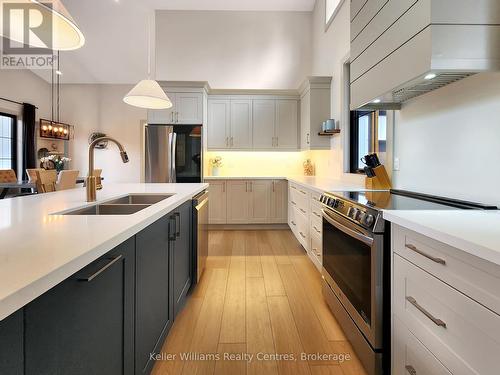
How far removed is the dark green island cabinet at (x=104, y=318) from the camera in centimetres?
59

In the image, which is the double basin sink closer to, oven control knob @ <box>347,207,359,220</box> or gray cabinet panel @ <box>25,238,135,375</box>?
gray cabinet panel @ <box>25,238,135,375</box>

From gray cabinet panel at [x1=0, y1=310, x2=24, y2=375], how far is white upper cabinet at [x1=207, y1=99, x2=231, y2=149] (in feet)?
15.5

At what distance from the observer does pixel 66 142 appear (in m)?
7.66

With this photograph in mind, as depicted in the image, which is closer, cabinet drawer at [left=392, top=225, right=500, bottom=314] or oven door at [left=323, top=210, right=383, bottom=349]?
cabinet drawer at [left=392, top=225, right=500, bottom=314]

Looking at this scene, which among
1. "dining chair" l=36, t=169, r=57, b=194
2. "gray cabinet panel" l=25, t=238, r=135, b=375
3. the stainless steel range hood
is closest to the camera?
"gray cabinet panel" l=25, t=238, r=135, b=375

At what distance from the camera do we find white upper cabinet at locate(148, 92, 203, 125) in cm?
473

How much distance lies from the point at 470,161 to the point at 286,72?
4.48 meters

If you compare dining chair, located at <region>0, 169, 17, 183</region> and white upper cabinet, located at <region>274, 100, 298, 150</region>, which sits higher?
white upper cabinet, located at <region>274, 100, 298, 150</region>

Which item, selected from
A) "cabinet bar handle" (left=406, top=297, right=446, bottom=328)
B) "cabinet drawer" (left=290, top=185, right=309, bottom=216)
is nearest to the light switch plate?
"cabinet drawer" (left=290, top=185, right=309, bottom=216)

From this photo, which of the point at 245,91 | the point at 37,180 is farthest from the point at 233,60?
the point at 37,180

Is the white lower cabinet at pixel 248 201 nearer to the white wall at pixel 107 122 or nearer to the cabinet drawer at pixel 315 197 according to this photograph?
the cabinet drawer at pixel 315 197

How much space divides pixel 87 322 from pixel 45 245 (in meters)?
0.25

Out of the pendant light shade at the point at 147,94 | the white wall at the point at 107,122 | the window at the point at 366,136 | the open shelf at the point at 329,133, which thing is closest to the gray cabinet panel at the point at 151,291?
the pendant light shade at the point at 147,94

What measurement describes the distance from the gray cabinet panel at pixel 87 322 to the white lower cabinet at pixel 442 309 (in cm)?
115
